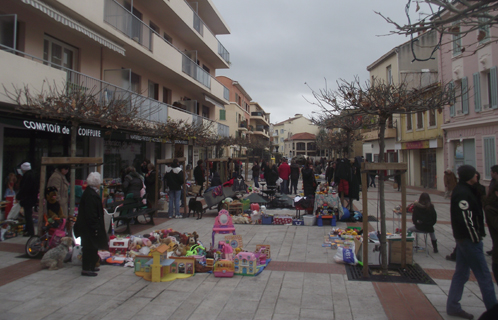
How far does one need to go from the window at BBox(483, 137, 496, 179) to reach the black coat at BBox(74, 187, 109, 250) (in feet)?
55.8

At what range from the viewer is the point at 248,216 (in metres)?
11.0

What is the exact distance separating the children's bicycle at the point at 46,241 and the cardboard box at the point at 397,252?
6327mm

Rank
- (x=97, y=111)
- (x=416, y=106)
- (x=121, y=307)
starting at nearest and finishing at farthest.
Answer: (x=121, y=307) → (x=416, y=106) → (x=97, y=111)

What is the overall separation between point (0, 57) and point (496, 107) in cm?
1887

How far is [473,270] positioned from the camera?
13.3 ft

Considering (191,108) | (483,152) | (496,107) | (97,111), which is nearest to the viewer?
(97,111)

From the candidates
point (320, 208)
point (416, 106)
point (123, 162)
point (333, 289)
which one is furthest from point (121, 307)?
point (123, 162)

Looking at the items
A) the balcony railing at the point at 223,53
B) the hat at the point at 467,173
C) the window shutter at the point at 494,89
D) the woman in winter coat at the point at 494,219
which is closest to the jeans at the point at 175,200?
the hat at the point at 467,173

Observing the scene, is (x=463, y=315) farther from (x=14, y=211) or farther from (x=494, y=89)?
(x=494, y=89)

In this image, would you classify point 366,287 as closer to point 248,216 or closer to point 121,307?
point 121,307

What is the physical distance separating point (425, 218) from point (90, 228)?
20.7 ft

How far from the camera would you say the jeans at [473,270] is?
3965 mm

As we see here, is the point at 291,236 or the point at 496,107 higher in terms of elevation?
the point at 496,107

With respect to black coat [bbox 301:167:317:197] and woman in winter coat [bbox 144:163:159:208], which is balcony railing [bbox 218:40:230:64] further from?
woman in winter coat [bbox 144:163:159:208]
